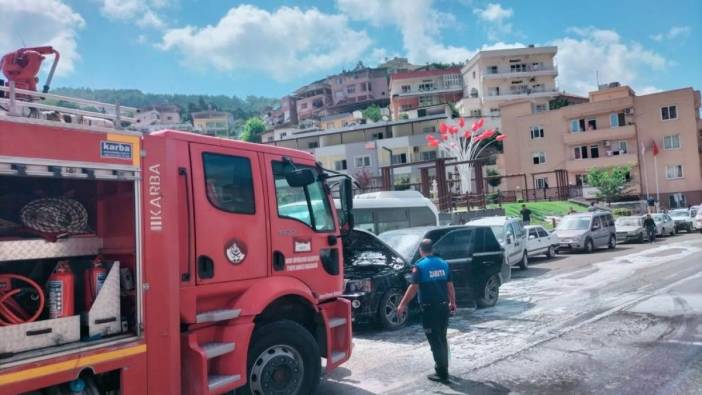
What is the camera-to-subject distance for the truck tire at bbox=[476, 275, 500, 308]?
36.2ft

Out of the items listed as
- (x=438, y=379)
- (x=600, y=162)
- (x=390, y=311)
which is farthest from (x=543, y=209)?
(x=438, y=379)

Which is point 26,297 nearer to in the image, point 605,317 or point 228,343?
point 228,343

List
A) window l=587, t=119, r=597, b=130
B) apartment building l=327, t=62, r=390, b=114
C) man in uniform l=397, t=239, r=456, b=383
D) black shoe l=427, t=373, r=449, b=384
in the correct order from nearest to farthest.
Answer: black shoe l=427, t=373, r=449, b=384, man in uniform l=397, t=239, r=456, b=383, window l=587, t=119, r=597, b=130, apartment building l=327, t=62, r=390, b=114

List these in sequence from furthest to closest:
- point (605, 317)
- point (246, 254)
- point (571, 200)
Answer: point (571, 200)
point (605, 317)
point (246, 254)

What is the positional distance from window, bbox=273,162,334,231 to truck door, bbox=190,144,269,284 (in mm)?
281

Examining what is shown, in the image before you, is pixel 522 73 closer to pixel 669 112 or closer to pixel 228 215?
pixel 669 112

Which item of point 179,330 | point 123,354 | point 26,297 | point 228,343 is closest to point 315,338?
point 228,343

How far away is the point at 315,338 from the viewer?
6000 mm

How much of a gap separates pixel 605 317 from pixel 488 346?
116 inches

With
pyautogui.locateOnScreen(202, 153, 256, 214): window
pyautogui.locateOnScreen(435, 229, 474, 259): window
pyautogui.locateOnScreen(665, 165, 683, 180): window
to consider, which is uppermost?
pyautogui.locateOnScreen(665, 165, 683, 180): window

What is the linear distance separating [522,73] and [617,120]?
21.4m

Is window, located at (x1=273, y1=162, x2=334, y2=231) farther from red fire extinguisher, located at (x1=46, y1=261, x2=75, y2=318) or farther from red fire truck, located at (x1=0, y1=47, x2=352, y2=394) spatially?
red fire extinguisher, located at (x1=46, y1=261, x2=75, y2=318)

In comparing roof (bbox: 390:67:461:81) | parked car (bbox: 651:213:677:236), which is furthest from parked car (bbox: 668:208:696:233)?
roof (bbox: 390:67:461:81)

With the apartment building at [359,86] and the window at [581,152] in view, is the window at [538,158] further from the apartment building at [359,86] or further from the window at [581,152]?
the apartment building at [359,86]
